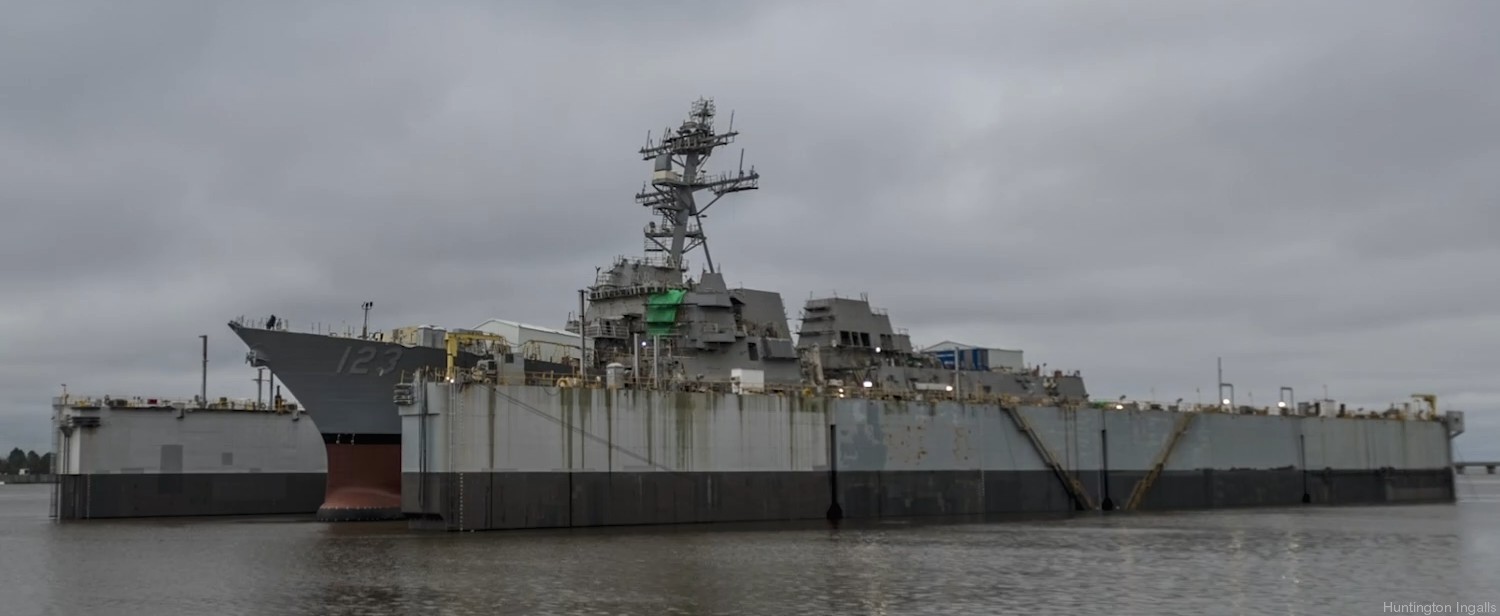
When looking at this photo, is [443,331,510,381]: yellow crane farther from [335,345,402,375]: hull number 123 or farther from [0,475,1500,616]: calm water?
[0,475,1500,616]: calm water

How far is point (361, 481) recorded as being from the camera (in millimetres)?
47844

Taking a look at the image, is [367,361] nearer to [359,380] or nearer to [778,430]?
[359,380]

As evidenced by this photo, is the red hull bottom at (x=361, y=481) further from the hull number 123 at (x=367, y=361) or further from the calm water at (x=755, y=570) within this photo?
the hull number 123 at (x=367, y=361)

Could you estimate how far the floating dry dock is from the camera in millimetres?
53250

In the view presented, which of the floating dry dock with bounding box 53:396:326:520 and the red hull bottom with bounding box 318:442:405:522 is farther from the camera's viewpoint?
the floating dry dock with bounding box 53:396:326:520

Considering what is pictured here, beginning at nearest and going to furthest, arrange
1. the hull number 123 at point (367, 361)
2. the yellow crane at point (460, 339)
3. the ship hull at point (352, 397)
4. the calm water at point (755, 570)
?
1. the calm water at point (755, 570)
2. the yellow crane at point (460, 339)
3. the ship hull at point (352, 397)
4. the hull number 123 at point (367, 361)

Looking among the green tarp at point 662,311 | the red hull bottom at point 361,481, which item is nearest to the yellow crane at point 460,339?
the red hull bottom at point 361,481

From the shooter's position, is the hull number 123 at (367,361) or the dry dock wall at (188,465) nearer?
the hull number 123 at (367,361)

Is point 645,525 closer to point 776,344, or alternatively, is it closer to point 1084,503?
point 776,344
